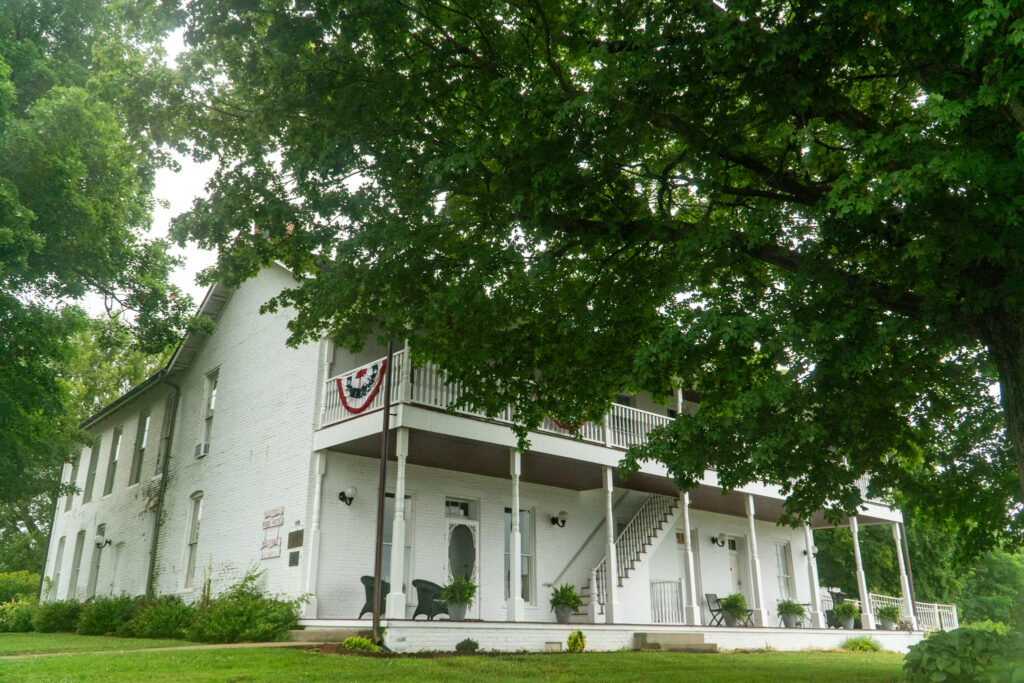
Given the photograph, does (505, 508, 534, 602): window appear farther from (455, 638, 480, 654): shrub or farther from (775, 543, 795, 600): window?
(775, 543, 795, 600): window

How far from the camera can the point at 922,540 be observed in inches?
1449

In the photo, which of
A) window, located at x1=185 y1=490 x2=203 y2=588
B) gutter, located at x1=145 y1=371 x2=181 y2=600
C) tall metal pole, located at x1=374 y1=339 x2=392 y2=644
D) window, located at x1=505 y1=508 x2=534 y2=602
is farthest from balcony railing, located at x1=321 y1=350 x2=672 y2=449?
gutter, located at x1=145 y1=371 x2=181 y2=600

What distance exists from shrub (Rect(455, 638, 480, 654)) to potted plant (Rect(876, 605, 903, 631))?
A: 15.7m

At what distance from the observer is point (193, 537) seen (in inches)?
766

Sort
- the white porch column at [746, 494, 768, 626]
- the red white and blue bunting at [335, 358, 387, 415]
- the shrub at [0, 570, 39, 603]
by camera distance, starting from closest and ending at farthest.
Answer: the red white and blue bunting at [335, 358, 387, 415], the white porch column at [746, 494, 768, 626], the shrub at [0, 570, 39, 603]

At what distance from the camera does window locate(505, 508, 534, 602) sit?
58.1ft

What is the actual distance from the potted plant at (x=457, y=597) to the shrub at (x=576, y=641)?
2039mm

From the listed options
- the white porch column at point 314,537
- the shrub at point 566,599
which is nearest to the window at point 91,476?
the white porch column at point 314,537

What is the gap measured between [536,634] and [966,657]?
7217mm

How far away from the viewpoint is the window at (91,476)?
26.7 meters

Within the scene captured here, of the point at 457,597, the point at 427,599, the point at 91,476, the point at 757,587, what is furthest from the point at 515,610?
the point at 91,476

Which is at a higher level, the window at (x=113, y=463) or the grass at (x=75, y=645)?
the window at (x=113, y=463)

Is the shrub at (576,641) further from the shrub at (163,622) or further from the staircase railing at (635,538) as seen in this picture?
the shrub at (163,622)

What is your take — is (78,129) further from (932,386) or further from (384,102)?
(932,386)
